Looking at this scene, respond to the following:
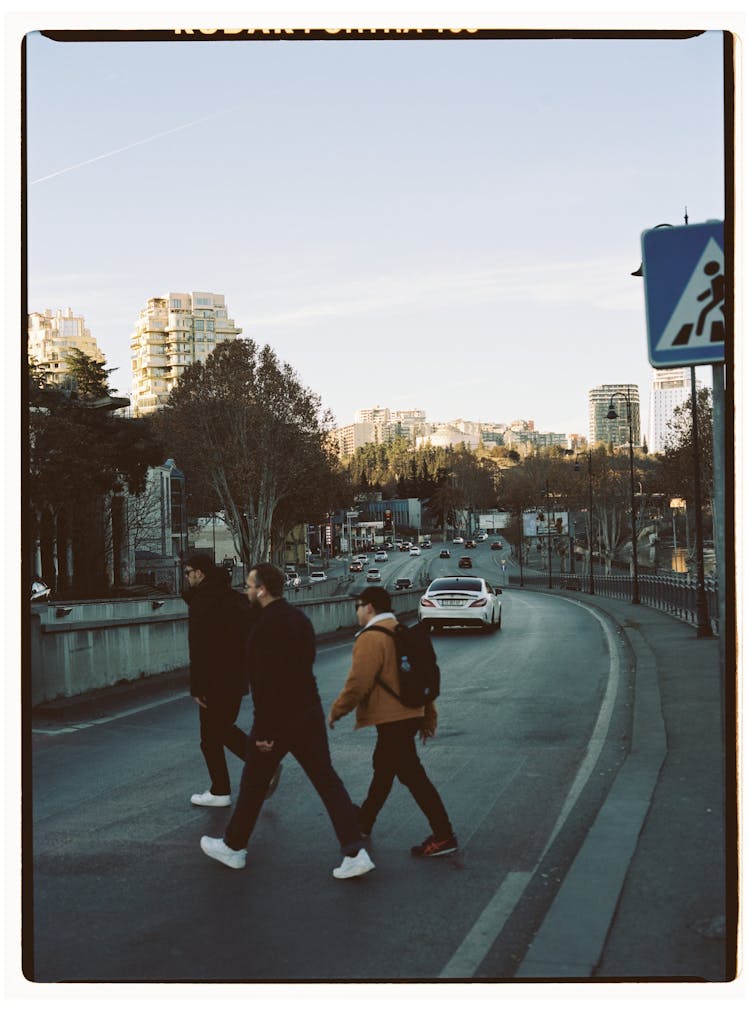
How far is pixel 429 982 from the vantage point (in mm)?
4023

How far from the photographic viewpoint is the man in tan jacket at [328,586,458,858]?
19.5 ft

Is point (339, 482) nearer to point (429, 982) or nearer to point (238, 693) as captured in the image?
point (238, 693)

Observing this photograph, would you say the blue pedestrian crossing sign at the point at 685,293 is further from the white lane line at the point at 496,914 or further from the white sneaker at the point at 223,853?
the white sneaker at the point at 223,853

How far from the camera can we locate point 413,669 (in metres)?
5.95

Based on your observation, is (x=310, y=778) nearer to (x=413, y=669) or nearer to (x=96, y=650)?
(x=413, y=669)

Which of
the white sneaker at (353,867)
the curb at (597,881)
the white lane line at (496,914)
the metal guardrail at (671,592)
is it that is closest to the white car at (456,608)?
the metal guardrail at (671,592)

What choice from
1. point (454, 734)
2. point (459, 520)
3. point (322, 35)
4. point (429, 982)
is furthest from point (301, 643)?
point (459, 520)

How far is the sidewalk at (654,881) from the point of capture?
14.0 ft

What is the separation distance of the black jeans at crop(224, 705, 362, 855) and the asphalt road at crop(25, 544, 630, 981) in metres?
0.24

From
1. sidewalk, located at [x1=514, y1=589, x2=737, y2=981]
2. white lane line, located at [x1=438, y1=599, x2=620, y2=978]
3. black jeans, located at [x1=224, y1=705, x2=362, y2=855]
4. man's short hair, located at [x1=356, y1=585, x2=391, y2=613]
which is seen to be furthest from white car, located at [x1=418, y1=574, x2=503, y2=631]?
black jeans, located at [x1=224, y1=705, x2=362, y2=855]

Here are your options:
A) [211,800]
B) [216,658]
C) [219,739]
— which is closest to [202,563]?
[216,658]

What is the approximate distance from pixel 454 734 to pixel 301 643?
16.3 feet

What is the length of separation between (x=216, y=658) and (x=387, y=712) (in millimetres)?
1675

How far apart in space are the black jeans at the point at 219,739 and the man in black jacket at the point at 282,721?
162 cm
